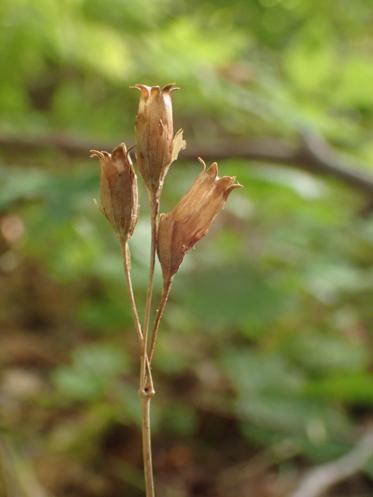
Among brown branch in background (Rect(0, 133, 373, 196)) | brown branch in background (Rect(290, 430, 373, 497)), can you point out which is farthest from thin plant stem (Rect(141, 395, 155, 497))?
brown branch in background (Rect(0, 133, 373, 196))

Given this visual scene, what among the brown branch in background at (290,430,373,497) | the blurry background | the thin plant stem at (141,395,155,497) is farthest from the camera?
the blurry background

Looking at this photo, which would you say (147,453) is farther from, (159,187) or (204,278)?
(204,278)

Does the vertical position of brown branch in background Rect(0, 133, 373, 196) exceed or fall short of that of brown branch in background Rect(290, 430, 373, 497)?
it exceeds it

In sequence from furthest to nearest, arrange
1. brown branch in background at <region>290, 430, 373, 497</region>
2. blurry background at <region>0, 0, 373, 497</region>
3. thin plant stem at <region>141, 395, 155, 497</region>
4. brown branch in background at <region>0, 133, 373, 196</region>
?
brown branch in background at <region>0, 133, 373, 196</region> → blurry background at <region>0, 0, 373, 497</region> → brown branch in background at <region>290, 430, 373, 497</region> → thin plant stem at <region>141, 395, 155, 497</region>

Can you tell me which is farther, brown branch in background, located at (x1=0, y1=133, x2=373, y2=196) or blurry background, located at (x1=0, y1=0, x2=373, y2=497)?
brown branch in background, located at (x1=0, y1=133, x2=373, y2=196)

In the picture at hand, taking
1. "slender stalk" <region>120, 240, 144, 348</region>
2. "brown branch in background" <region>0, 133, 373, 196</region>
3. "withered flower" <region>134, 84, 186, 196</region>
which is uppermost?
"withered flower" <region>134, 84, 186, 196</region>

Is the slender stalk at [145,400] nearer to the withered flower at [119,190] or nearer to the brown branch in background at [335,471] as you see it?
the withered flower at [119,190]

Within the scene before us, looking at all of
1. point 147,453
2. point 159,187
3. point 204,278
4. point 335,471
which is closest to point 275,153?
point 204,278

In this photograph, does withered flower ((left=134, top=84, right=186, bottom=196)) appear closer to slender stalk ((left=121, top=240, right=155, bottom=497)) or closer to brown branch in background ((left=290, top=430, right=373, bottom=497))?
slender stalk ((left=121, top=240, right=155, bottom=497))
